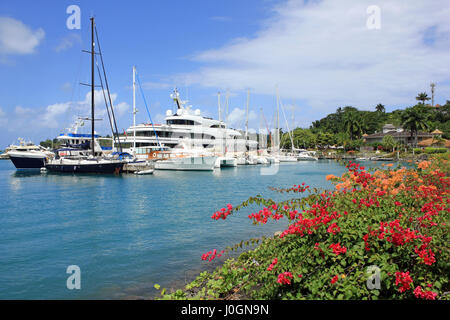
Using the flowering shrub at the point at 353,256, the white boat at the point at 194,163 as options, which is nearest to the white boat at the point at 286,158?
the white boat at the point at 194,163

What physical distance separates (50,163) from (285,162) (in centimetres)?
4764

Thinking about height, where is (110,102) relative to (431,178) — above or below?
above

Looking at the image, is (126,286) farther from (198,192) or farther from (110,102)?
(110,102)

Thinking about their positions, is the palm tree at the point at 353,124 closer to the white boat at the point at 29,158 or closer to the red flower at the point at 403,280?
the white boat at the point at 29,158

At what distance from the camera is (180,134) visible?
65.6 meters

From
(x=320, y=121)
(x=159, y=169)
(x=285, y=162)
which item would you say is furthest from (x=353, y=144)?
(x=159, y=169)

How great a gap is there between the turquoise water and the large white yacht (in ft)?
124

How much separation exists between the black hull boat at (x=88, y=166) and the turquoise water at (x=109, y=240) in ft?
58.0

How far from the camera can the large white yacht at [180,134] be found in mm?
61906

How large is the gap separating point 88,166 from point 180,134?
25.0m

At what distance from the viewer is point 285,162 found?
73812 millimetres

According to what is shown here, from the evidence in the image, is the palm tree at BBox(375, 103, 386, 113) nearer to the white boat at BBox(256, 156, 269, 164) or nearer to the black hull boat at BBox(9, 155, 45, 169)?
the white boat at BBox(256, 156, 269, 164)
